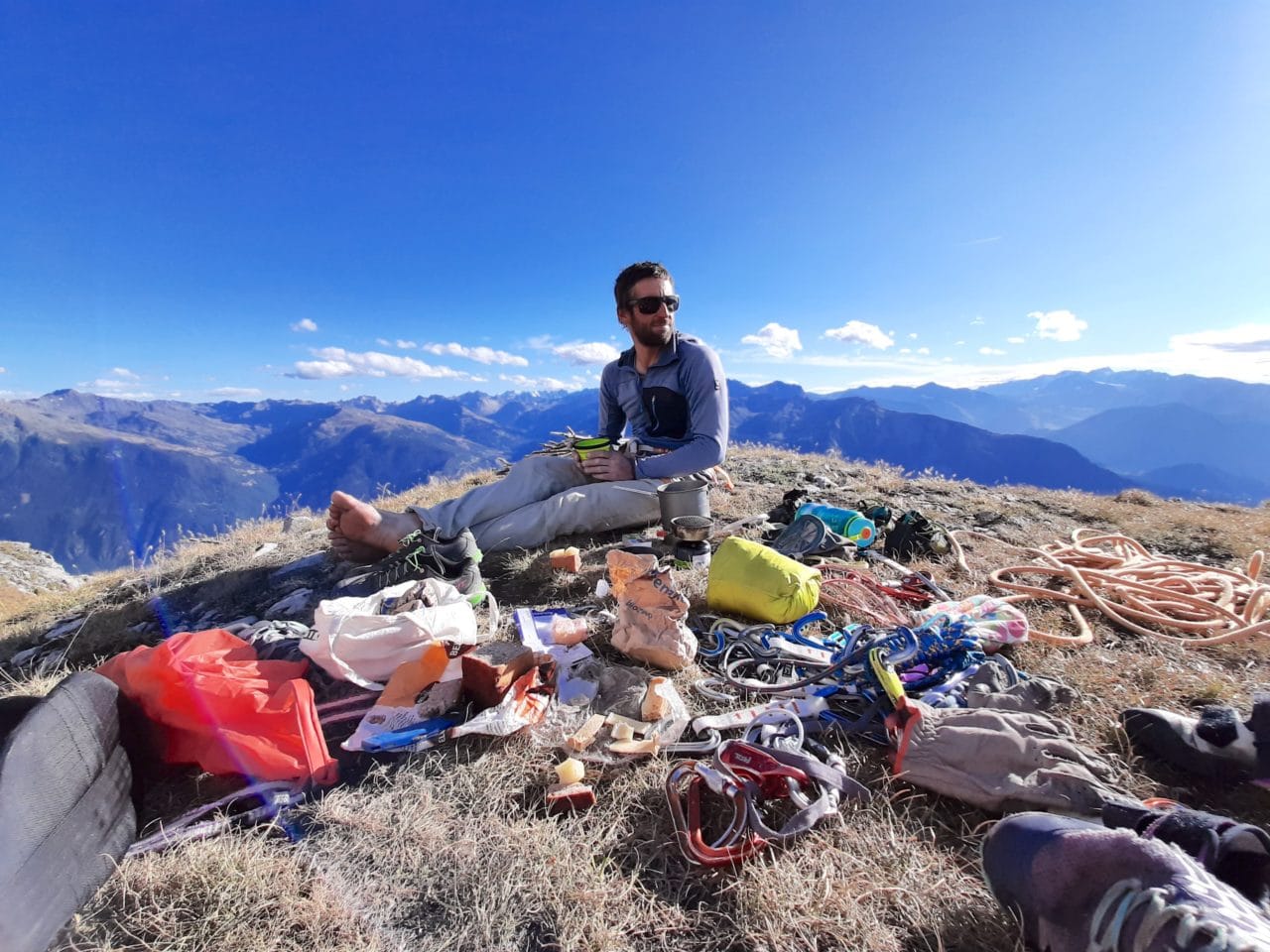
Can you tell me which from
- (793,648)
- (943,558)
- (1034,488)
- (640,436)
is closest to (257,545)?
(640,436)

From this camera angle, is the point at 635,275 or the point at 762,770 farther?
the point at 635,275

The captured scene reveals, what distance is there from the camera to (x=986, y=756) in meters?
1.77

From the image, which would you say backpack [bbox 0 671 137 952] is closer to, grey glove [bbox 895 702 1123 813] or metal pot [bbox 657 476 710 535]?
grey glove [bbox 895 702 1123 813]

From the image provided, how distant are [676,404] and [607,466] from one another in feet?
2.86

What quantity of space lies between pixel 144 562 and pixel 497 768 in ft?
27.8

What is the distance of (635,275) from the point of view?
186 inches

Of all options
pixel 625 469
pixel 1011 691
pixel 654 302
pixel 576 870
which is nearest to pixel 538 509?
pixel 625 469

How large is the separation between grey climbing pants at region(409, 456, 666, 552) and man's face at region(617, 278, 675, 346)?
4.28 ft

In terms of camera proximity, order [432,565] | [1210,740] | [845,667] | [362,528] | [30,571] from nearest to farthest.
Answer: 1. [1210,740]
2. [845,667]
3. [432,565]
4. [362,528]
5. [30,571]

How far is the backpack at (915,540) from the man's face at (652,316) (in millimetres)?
2497

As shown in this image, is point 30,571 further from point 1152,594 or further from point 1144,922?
point 1152,594

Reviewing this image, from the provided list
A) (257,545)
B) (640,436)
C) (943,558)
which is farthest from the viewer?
(257,545)

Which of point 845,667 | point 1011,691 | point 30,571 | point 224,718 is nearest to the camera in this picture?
point 224,718

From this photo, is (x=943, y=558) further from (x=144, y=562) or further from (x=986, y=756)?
(x=144, y=562)
